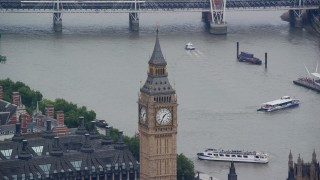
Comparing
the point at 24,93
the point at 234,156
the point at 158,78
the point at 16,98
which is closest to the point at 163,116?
the point at 158,78

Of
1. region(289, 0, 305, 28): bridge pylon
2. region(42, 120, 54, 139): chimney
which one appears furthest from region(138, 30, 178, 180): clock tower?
region(289, 0, 305, 28): bridge pylon

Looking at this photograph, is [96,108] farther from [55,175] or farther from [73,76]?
[55,175]

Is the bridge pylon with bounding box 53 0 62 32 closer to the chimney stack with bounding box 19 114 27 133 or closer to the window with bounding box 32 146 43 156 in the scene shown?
the chimney stack with bounding box 19 114 27 133

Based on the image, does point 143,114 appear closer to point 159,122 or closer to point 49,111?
point 159,122

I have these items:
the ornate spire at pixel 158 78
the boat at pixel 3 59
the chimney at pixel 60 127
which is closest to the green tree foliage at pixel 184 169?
the chimney at pixel 60 127

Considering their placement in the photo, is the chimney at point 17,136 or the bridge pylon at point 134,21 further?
the bridge pylon at point 134,21

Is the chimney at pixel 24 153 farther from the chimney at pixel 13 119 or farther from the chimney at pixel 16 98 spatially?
the chimney at pixel 16 98

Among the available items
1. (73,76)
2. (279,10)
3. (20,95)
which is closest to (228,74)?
(73,76)
